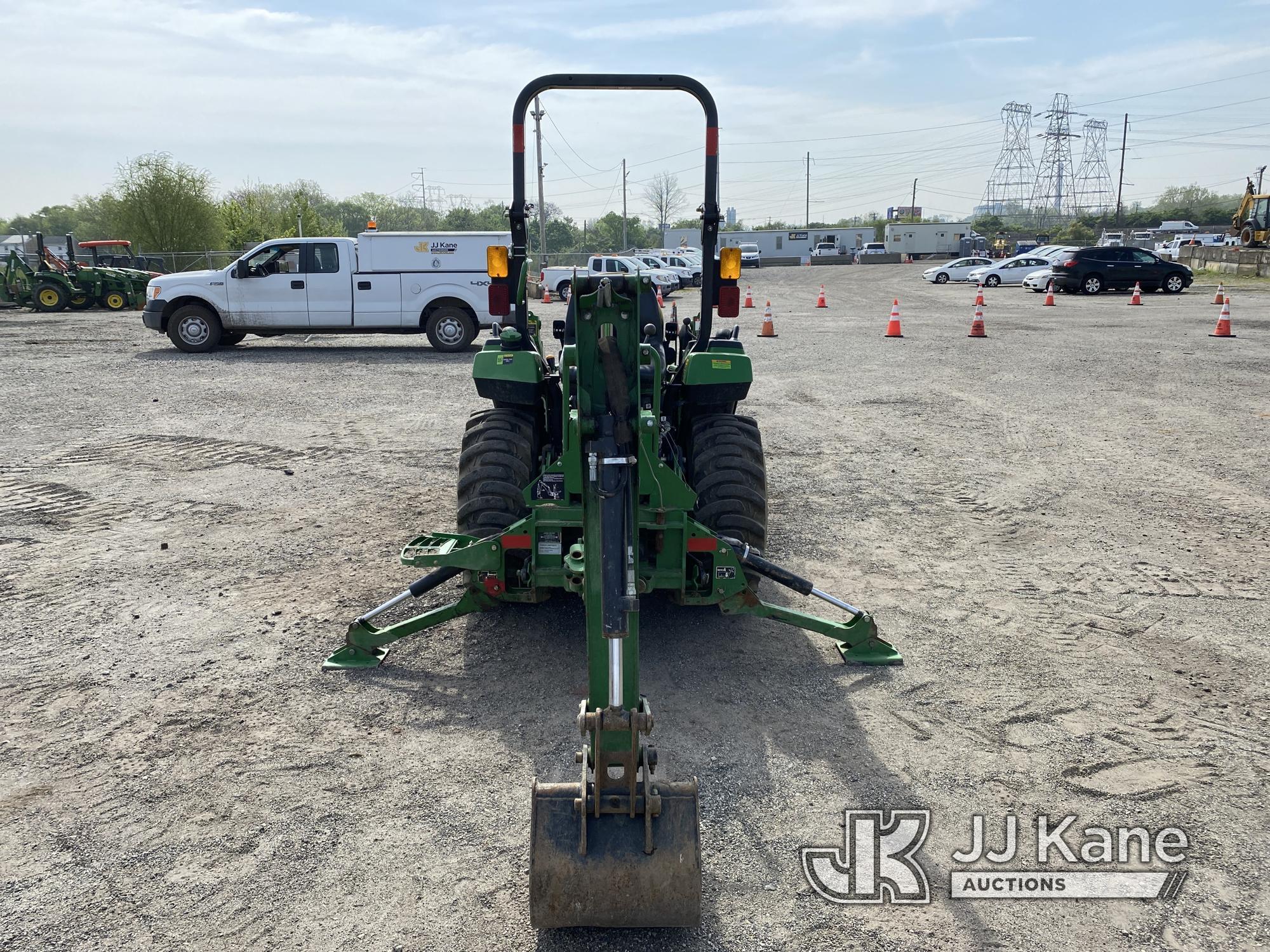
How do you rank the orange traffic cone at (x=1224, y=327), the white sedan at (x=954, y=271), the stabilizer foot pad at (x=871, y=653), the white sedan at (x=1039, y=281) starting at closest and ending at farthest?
the stabilizer foot pad at (x=871, y=653) < the orange traffic cone at (x=1224, y=327) < the white sedan at (x=1039, y=281) < the white sedan at (x=954, y=271)

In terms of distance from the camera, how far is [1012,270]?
38250 mm

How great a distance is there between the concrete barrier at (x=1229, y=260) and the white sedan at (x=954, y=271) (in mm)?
7837

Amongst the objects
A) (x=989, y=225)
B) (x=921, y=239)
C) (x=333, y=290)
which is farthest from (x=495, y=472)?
(x=989, y=225)

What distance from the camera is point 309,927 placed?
3.16 metres

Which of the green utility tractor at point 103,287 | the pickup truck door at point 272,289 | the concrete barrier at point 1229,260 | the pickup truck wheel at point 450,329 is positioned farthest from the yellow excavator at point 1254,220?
the green utility tractor at point 103,287

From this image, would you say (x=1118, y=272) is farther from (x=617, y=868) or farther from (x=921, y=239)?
(x=921, y=239)

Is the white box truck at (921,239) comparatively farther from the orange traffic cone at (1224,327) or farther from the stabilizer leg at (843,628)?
the stabilizer leg at (843,628)

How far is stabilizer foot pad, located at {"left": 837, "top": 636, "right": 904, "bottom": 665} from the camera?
513 cm

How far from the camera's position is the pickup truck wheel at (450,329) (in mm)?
17719

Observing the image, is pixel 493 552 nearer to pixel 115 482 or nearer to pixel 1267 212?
pixel 115 482

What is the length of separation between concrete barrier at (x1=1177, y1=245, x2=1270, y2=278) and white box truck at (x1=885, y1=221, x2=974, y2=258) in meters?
29.5

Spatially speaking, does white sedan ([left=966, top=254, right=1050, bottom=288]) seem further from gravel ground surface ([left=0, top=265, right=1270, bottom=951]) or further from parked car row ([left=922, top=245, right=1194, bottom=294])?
gravel ground surface ([left=0, top=265, right=1270, bottom=951])

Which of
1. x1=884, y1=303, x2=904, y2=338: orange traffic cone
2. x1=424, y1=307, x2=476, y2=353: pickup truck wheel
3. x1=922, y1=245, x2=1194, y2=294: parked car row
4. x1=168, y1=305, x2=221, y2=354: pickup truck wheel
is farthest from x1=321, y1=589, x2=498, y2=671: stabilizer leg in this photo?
x1=922, y1=245, x2=1194, y2=294: parked car row

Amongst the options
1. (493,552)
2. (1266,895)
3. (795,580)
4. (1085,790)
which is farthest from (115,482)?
(1266,895)
